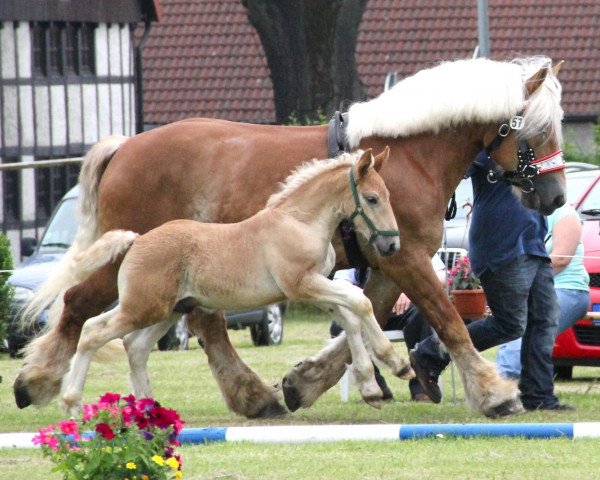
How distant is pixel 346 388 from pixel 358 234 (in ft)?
6.57

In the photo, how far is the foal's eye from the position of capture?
27.2 ft

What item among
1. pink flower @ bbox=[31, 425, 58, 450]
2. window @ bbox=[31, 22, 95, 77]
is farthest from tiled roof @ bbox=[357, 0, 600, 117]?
pink flower @ bbox=[31, 425, 58, 450]

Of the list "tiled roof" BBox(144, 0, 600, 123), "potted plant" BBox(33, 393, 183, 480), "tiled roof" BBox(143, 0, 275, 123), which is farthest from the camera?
"tiled roof" BBox(143, 0, 275, 123)

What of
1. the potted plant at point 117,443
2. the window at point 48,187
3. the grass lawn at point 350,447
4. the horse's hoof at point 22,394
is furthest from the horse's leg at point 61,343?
the window at point 48,187

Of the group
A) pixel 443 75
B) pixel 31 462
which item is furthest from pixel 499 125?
pixel 31 462

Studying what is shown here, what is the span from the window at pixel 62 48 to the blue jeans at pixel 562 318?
16.5m

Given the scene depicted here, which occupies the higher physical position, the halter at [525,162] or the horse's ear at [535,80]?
the horse's ear at [535,80]

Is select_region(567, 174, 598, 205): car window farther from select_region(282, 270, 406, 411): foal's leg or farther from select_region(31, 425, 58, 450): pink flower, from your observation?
select_region(31, 425, 58, 450): pink flower

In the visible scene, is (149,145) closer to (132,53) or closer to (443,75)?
(443,75)

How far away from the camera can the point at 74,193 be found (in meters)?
17.9

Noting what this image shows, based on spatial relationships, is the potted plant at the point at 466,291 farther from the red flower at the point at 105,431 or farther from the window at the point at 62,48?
the window at the point at 62,48

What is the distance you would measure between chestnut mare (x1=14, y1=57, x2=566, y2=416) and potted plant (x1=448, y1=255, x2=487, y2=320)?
966 millimetres

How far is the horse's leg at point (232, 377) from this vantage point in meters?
9.22

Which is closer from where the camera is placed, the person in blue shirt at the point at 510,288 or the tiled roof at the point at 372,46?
the person in blue shirt at the point at 510,288
